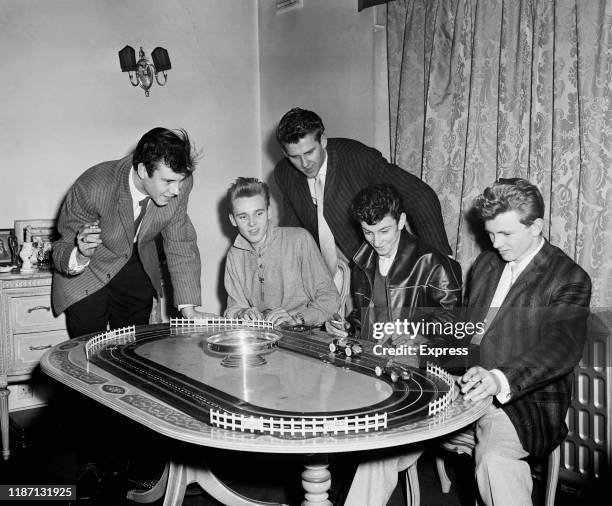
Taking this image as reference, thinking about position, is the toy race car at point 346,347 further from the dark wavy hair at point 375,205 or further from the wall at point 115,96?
the wall at point 115,96

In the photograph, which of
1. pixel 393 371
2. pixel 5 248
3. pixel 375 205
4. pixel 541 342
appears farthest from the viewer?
pixel 5 248

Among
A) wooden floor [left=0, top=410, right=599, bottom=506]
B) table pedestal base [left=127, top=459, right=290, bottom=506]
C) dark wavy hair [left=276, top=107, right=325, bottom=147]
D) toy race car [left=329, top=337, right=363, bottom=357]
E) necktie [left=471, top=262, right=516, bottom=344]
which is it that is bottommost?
wooden floor [left=0, top=410, right=599, bottom=506]

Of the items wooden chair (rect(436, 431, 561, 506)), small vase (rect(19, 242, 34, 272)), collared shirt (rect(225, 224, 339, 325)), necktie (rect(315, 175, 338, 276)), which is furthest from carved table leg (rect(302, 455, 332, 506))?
small vase (rect(19, 242, 34, 272))

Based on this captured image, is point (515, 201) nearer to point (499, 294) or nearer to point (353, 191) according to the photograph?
point (499, 294)

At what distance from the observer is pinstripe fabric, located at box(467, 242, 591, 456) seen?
2.30 m

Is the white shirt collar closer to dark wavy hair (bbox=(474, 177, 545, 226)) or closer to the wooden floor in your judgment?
dark wavy hair (bbox=(474, 177, 545, 226))

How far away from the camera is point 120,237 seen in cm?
340

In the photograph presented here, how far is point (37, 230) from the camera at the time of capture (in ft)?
14.7

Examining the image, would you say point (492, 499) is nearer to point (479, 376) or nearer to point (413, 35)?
point (479, 376)

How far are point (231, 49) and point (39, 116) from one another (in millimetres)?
1707

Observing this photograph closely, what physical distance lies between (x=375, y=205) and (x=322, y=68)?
228cm

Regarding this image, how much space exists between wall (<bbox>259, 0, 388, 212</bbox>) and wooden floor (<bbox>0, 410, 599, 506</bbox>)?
86.5 inches

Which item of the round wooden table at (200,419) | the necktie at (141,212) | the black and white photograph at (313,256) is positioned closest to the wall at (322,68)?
the black and white photograph at (313,256)

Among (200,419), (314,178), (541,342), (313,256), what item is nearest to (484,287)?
(541,342)
